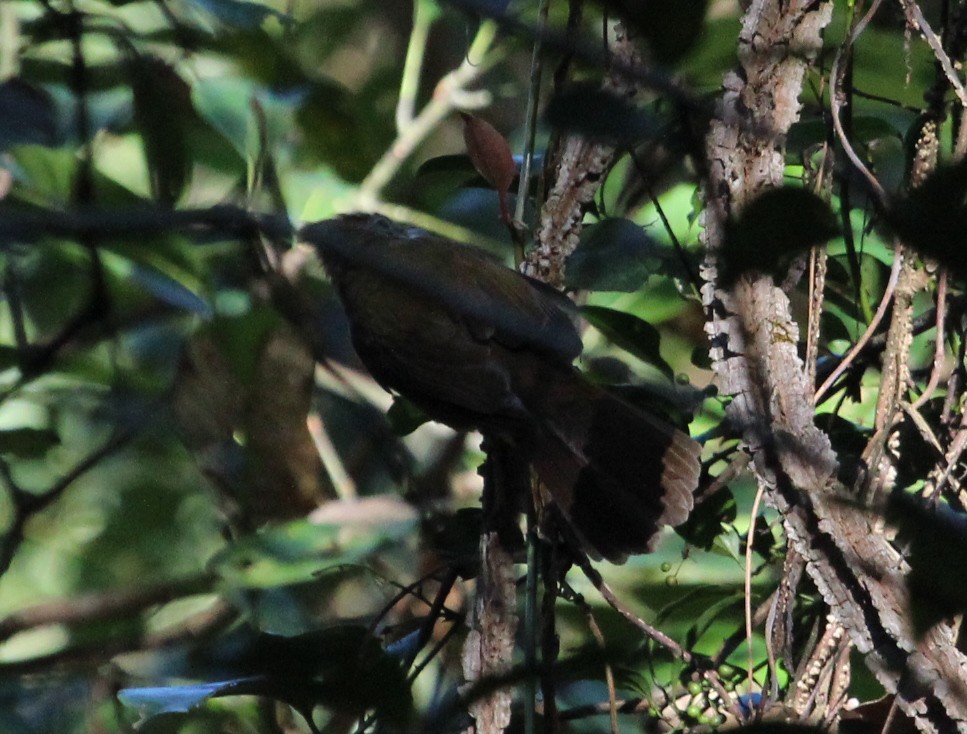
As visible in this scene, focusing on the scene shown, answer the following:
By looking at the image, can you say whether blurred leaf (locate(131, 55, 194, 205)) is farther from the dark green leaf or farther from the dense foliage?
the dark green leaf

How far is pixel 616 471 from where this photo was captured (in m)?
2.04

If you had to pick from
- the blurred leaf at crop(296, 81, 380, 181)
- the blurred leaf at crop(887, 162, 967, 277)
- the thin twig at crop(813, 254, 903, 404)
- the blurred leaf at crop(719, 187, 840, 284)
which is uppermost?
the blurred leaf at crop(296, 81, 380, 181)

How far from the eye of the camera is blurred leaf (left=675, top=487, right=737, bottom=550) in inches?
76.6

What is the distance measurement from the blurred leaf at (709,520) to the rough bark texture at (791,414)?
512 mm

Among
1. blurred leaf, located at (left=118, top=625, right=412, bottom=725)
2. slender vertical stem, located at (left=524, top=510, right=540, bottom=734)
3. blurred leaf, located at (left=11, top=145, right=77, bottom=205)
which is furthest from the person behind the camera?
blurred leaf, located at (left=11, top=145, right=77, bottom=205)

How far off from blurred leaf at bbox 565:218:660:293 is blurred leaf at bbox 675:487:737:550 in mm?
433

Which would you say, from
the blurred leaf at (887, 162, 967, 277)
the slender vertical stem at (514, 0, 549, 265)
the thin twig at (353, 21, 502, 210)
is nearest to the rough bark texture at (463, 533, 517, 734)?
the slender vertical stem at (514, 0, 549, 265)

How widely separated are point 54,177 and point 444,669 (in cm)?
125

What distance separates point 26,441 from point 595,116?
161 centimetres

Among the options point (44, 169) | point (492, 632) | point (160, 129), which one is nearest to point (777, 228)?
point (492, 632)

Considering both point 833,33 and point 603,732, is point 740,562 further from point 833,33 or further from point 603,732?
point 833,33

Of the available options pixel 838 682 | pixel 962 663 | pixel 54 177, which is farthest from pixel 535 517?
pixel 54 177

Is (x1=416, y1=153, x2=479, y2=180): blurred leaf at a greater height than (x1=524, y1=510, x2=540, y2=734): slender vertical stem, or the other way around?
(x1=416, y1=153, x2=479, y2=180): blurred leaf

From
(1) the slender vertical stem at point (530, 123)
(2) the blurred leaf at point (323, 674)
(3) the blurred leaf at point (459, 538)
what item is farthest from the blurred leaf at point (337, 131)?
(2) the blurred leaf at point (323, 674)
